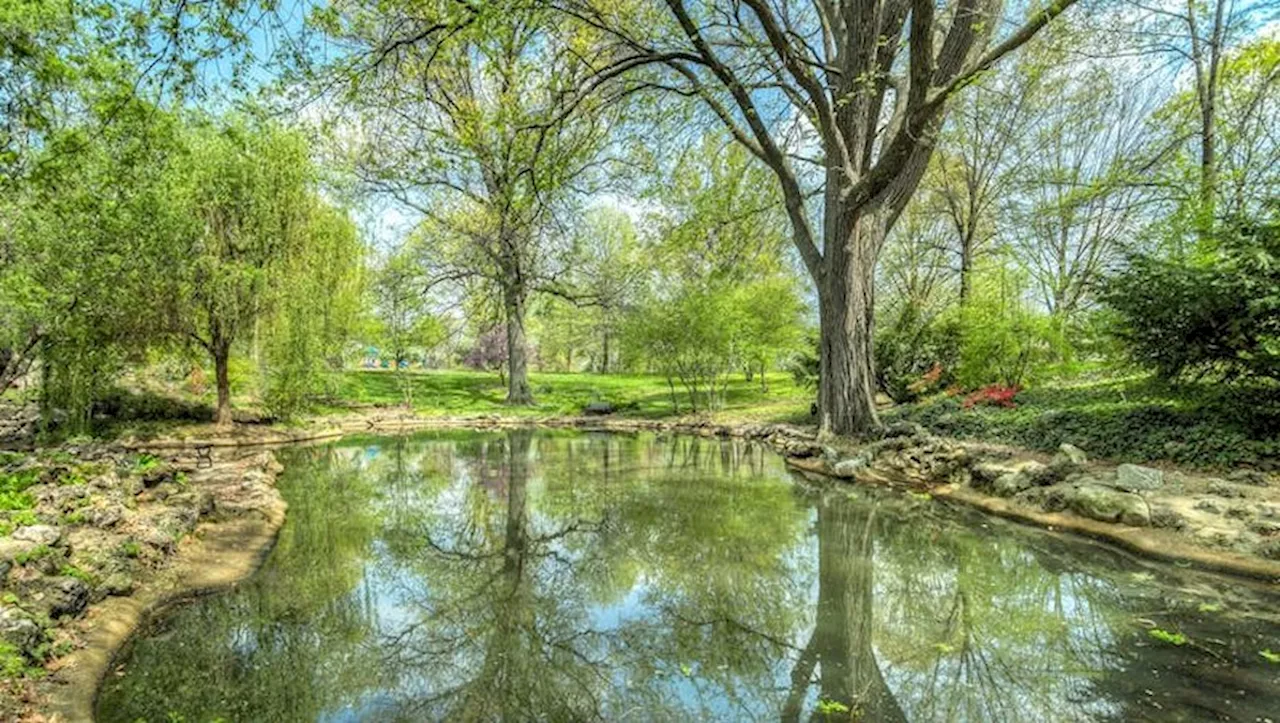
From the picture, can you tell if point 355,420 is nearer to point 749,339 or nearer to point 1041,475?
point 749,339

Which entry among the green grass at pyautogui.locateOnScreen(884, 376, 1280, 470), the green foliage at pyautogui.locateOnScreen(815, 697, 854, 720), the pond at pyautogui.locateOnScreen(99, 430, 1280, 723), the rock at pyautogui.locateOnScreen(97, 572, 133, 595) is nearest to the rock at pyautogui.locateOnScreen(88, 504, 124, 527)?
the rock at pyautogui.locateOnScreen(97, 572, 133, 595)

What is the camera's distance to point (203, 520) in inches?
262

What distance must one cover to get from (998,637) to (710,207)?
10.1 m

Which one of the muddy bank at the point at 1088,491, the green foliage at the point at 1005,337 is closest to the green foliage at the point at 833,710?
the muddy bank at the point at 1088,491

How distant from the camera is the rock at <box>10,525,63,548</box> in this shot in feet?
14.3

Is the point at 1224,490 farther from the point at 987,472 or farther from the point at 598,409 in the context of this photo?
the point at 598,409

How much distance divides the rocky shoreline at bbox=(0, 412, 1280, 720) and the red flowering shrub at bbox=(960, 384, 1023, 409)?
6.55 ft

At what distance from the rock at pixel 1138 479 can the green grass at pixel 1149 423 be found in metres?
0.79

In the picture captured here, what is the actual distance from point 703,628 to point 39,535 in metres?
4.77

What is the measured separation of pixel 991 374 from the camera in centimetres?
1236

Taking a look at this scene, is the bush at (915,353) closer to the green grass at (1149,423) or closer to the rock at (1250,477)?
the green grass at (1149,423)

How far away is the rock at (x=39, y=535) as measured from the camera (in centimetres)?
437

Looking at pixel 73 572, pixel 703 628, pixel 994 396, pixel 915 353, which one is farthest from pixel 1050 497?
pixel 73 572

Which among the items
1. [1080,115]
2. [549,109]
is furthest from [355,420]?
[1080,115]
